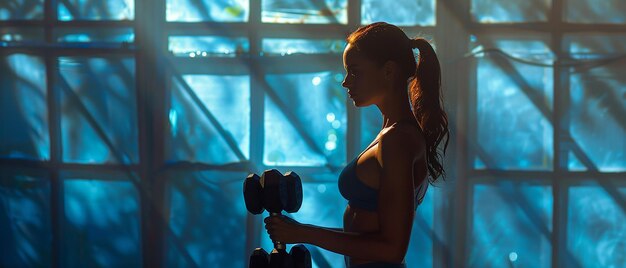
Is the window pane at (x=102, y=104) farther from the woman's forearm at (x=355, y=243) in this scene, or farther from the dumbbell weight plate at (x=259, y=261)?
A: the woman's forearm at (x=355, y=243)

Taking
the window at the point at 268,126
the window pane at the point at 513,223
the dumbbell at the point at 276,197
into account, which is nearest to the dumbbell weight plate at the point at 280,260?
the dumbbell at the point at 276,197

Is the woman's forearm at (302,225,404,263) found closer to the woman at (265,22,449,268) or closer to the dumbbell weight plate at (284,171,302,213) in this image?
the woman at (265,22,449,268)

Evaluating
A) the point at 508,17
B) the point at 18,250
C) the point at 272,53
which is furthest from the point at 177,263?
the point at 508,17

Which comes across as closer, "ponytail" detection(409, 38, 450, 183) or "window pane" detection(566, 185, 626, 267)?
"ponytail" detection(409, 38, 450, 183)

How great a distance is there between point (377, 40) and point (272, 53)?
4.32ft

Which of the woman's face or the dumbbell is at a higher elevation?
the woman's face

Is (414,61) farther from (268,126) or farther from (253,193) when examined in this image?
(268,126)

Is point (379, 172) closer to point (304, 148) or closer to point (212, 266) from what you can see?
point (304, 148)

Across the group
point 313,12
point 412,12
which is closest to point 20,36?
point 313,12

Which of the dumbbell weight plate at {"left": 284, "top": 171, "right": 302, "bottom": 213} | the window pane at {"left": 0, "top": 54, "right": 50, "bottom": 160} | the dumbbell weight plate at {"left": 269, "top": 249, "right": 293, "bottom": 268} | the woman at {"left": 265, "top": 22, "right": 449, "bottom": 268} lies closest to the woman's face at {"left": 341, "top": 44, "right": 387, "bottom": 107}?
the woman at {"left": 265, "top": 22, "right": 449, "bottom": 268}

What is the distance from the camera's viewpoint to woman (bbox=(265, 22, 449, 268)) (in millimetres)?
1164

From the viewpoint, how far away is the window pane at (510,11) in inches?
96.0

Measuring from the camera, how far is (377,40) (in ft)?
4.09

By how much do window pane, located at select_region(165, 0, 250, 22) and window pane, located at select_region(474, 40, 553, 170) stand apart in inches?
34.5
